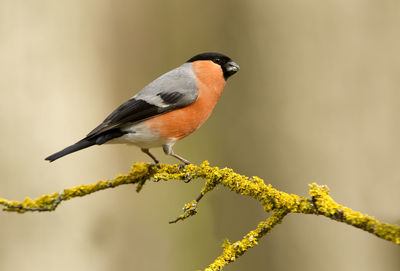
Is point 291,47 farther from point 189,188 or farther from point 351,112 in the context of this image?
point 189,188

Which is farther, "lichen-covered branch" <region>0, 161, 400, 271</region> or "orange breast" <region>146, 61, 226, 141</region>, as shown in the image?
"orange breast" <region>146, 61, 226, 141</region>

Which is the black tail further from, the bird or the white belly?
the white belly

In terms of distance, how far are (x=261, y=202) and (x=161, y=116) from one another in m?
0.74

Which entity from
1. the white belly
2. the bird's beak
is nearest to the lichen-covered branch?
the white belly

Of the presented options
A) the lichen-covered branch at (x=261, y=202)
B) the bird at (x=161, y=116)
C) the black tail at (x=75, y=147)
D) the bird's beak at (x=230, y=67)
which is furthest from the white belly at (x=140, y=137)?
the bird's beak at (x=230, y=67)

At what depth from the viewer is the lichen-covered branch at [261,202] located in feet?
3.13

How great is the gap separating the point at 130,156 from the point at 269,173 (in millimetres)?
1039

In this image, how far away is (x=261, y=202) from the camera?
1290 millimetres

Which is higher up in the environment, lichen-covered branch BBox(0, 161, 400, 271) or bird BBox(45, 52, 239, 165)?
bird BBox(45, 52, 239, 165)

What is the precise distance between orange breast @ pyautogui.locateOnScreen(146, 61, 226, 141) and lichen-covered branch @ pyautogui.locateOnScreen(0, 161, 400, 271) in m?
0.23

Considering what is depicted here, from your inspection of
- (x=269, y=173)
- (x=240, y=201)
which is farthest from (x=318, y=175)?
(x=240, y=201)

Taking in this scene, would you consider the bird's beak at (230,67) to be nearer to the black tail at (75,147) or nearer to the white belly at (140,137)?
the white belly at (140,137)

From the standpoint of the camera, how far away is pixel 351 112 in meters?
2.85

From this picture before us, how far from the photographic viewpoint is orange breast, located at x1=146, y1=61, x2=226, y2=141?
1865mm
